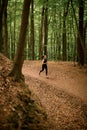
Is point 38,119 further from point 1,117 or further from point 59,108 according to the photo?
point 59,108

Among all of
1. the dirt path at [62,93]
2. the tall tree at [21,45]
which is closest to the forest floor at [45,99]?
the dirt path at [62,93]

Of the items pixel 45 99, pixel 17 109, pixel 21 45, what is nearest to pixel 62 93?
pixel 45 99

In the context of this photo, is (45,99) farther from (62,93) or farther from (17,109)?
(17,109)

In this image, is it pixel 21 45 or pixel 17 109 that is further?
pixel 21 45

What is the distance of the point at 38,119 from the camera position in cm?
1027

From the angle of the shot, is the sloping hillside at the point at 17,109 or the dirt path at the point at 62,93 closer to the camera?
the sloping hillside at the point at 17,109

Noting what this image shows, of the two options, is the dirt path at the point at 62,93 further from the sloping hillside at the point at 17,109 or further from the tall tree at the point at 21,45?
the tall tree at the point at 21,45

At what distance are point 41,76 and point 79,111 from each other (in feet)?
23.7

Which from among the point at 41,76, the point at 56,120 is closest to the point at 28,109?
the point at 56,120

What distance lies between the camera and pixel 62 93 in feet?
59.3

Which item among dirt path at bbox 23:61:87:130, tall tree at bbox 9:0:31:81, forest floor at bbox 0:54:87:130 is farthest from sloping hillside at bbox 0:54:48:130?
dirt path at bbox 23:61:87:130

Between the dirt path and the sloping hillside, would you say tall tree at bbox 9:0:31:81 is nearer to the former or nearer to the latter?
the sloping hillside

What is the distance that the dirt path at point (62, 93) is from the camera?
43.7 feet

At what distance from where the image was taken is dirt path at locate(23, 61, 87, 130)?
13.3 meters
